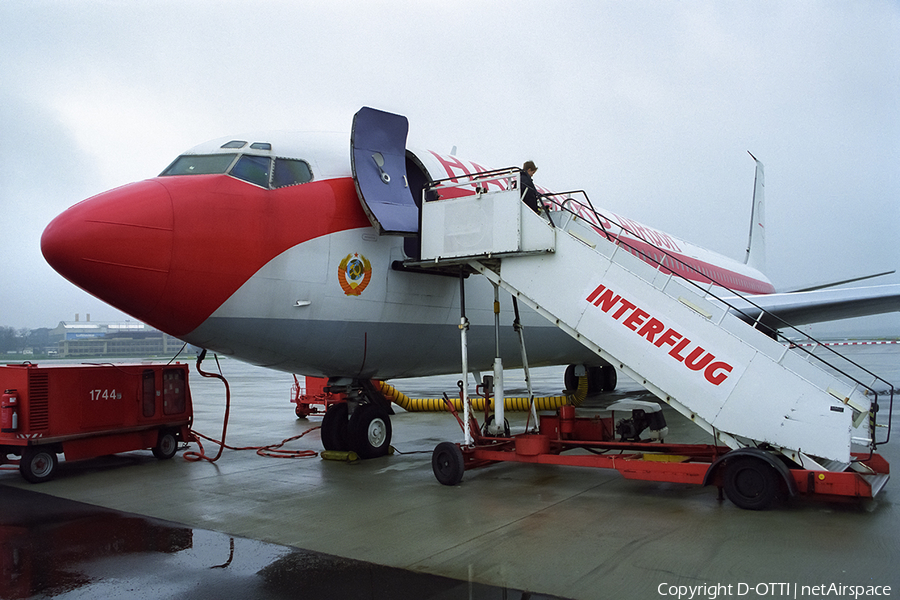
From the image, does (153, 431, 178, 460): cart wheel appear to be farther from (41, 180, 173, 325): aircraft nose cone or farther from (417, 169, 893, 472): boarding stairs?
(417, 169, 893, 472): boarding stairs

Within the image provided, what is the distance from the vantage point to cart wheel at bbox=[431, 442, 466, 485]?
746 centimetres

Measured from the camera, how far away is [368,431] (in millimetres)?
9445

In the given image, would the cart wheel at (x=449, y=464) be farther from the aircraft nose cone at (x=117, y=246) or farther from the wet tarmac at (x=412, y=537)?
the aircraft nose cone at (x=117, y=246)

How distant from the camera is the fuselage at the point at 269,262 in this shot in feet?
22.0

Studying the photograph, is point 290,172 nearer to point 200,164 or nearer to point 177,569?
point 200,164

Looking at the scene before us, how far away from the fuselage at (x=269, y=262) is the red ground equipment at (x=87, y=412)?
102 inches

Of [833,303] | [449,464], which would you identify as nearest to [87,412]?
[449,464]

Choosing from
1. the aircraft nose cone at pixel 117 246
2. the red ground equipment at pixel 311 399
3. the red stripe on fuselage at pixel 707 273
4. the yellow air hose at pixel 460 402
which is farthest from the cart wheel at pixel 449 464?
the yellow air hose at pixel 460 402

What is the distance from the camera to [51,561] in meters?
5.00

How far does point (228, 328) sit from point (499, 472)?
3.92 meters

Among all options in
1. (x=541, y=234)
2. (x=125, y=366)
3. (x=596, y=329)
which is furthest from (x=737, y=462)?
(x=125, y=366)

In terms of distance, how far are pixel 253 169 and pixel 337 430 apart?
4.12 meters

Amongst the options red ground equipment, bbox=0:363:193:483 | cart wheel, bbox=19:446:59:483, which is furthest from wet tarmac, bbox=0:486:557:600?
red ground equipment, bbox=0:363:193:483

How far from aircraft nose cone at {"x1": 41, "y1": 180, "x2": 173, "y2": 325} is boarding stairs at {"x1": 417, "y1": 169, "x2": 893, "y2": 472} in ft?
9.94
